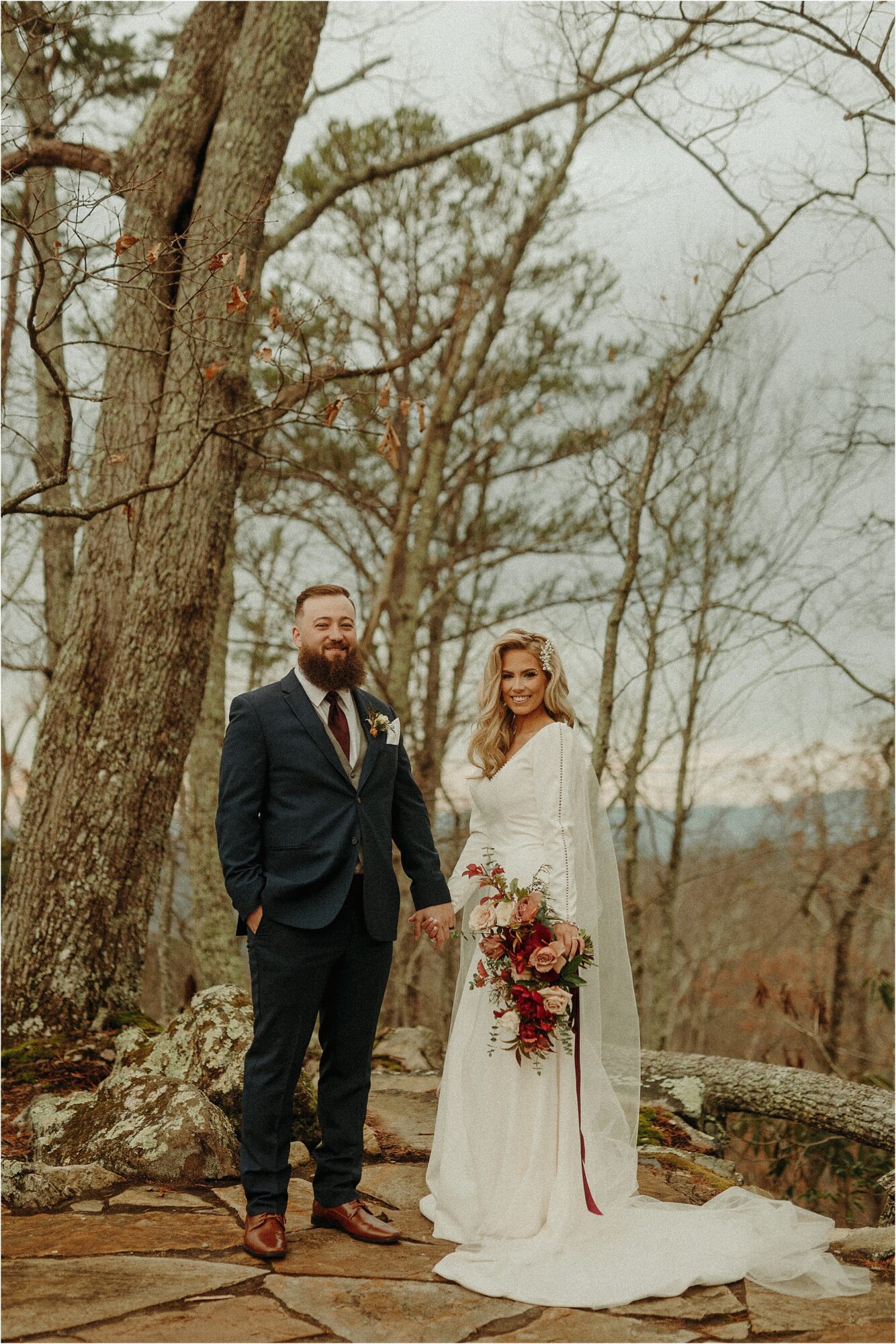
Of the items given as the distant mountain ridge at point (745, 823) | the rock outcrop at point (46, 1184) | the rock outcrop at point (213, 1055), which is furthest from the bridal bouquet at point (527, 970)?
the distant mountain ridge at point (745, 823)

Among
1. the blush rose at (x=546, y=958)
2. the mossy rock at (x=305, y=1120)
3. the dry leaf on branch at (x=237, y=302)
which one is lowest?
the mossy rock at (x=305, y=1120)

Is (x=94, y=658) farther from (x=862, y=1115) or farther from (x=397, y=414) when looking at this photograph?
(x=397, y=414)

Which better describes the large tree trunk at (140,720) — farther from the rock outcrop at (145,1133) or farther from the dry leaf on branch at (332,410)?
the rock outcrop at (145,1133)

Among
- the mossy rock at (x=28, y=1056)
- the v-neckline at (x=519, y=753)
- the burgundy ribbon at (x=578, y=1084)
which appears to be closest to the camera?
the burgundy ribbon at (x=578, y=1084)

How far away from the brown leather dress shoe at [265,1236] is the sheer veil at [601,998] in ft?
3.60

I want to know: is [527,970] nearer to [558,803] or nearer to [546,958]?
[546,958]

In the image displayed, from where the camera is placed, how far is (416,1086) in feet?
20.4

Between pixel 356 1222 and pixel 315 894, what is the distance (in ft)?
3.80

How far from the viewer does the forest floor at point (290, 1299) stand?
297cm

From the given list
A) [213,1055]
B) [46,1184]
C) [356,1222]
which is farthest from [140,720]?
[356,1222]

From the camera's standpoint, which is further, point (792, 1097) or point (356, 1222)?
point (792, 1097)

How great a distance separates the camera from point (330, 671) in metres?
3.93

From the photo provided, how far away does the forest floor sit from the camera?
2969 mm

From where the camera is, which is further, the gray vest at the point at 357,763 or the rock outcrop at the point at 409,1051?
the rock outcrop at the point at 409,1051
